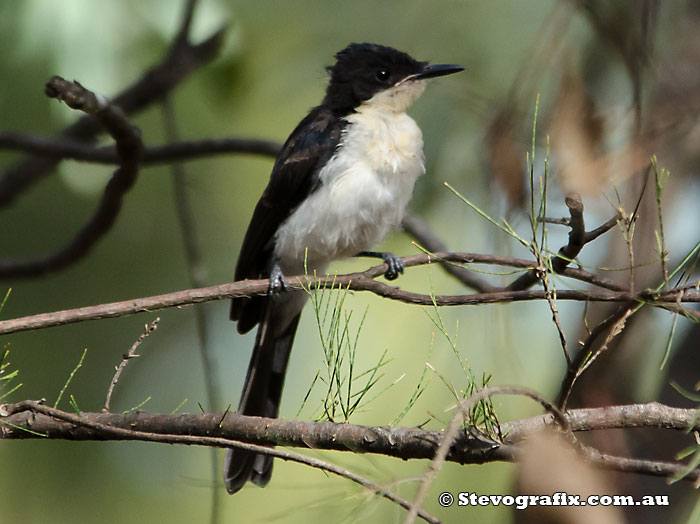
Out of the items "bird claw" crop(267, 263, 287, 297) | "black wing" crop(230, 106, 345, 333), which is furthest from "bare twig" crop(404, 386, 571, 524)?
"black wing" crop(230, 106, 345, 333)

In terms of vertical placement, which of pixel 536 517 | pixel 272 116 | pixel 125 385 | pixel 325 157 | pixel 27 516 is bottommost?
pixel 536 517

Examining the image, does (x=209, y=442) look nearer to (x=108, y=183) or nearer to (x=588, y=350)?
(x=588, y=350)

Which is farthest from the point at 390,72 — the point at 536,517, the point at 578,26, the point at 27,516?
the point at 27,516

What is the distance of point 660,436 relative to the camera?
358cm

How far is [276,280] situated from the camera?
3.17m

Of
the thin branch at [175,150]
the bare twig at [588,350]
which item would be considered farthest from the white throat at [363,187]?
the bare twig at [588,350]

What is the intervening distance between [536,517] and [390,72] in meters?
2.55

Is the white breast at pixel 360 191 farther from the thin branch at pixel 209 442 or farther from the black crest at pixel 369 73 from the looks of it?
the thin branch at pixel 209 442

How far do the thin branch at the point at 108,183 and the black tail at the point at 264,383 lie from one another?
0.85 m

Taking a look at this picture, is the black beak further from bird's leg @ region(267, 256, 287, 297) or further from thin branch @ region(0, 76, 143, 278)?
thin branch @ region(0, 76, 143, 278)

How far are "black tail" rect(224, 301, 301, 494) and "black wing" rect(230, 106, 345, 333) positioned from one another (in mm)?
117

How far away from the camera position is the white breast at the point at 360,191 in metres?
3.58

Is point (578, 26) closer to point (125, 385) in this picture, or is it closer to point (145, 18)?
point (145, 18)

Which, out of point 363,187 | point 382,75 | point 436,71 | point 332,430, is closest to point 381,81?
point 382,75
